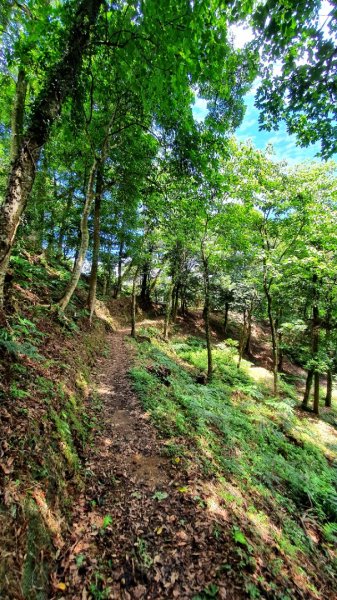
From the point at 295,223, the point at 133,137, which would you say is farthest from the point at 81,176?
the point at 295,223

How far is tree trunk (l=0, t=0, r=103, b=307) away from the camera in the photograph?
12.5 feet

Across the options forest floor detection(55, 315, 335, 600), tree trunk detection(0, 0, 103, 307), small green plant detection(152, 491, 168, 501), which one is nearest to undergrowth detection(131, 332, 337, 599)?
forest floor detection(55, 315, 335, 600)

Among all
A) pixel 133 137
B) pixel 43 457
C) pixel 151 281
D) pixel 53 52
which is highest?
pixel 133 137

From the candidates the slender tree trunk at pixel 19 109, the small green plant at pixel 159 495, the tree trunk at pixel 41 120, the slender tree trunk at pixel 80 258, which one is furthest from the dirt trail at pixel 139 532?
the slender tree trunk at pixel 19 109

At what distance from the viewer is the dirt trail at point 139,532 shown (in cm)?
268

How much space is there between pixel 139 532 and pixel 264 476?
3.79 m

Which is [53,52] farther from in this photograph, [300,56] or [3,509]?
[3,509]

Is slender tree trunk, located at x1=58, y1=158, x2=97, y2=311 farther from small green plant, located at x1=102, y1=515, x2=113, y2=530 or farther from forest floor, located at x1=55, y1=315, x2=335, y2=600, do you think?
small green plant, located at x1=102, y1=515, x2=113, y2=530

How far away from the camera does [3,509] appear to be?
2.34 meters

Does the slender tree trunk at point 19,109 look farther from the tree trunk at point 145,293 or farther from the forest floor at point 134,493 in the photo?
the tree trunk at point 145,293

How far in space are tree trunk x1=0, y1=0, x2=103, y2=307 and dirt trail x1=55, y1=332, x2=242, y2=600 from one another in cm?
355

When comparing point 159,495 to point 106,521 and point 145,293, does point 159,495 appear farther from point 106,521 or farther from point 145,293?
point 145,293

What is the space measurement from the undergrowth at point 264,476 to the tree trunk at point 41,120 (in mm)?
4678

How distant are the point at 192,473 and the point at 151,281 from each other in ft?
85.0
